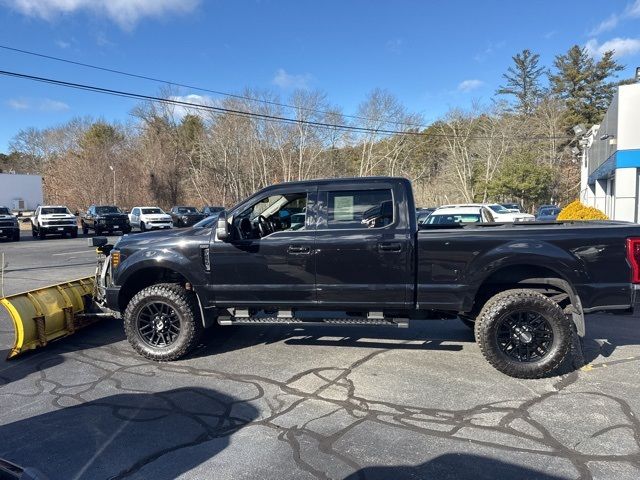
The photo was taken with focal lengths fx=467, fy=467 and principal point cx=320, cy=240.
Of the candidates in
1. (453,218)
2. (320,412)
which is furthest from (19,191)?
(320,412)

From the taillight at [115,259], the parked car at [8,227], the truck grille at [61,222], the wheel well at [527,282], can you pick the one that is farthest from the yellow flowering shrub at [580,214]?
the parked car at [8,227]

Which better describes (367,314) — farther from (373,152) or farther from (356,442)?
(373,152)

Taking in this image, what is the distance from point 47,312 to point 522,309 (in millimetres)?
5609

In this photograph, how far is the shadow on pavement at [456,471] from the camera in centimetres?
303

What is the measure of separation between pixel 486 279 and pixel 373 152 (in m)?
53.6

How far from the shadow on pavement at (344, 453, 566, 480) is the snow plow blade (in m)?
4.51

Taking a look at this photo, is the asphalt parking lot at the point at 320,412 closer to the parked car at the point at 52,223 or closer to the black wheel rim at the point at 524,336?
the black wheel rim at the point at 524,336

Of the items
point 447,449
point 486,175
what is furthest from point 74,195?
point 447,449

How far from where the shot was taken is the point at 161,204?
190 feet

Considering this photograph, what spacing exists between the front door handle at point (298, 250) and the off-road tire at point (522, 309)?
1932 mm

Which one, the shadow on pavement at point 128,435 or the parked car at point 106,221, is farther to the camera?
the parked car at point 106,221

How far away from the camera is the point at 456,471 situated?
122 inches

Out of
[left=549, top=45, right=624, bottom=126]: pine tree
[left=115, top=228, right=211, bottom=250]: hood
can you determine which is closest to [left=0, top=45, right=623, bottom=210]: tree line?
[left=549, top=45, right=624, bottom=126]: pine tree

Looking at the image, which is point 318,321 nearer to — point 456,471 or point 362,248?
point 362,248
